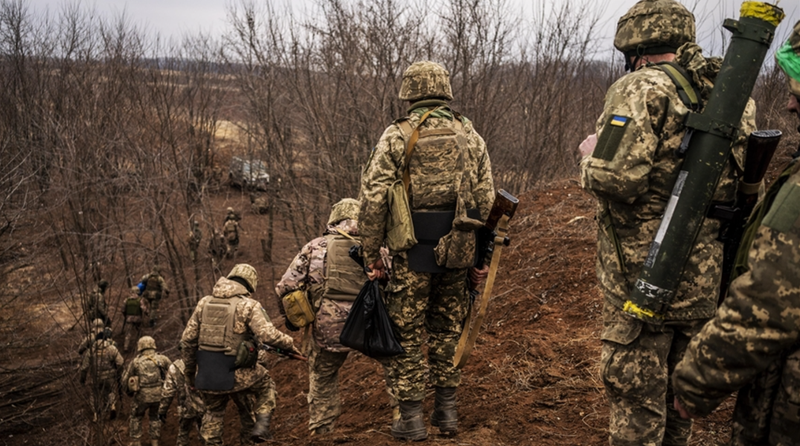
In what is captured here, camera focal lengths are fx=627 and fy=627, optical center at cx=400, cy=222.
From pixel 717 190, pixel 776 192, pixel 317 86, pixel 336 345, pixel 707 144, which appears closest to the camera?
pixel 776 192

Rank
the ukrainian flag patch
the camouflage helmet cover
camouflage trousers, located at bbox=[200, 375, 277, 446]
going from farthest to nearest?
camouflage trousers, located at bbox=[200, 375, 277, 446] → the camouflage helmet cover → the ukrainian flag patch

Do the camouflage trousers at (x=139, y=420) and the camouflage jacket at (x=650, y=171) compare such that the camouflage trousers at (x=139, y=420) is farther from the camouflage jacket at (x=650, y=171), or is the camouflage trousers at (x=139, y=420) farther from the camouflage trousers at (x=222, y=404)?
the camouflage jacket at (x=650, y=171)

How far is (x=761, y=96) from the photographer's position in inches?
410

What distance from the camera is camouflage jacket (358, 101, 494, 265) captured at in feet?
12.5

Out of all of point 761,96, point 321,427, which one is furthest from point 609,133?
point 761,96

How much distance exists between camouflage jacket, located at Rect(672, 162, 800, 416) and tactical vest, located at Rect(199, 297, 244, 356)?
4.82 m

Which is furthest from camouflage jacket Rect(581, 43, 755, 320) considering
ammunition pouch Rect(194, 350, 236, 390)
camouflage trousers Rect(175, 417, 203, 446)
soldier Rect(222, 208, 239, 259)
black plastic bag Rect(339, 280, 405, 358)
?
soldier Rect(222, 208, 239, 259)

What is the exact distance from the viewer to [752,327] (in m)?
1.74

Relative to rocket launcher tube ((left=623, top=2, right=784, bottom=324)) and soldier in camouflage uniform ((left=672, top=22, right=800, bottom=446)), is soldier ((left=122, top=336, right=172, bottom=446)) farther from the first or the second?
soldier in camouflage uniform ((left=672, top=22, right=800, bottom=446))

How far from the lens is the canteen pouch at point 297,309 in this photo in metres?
5.16

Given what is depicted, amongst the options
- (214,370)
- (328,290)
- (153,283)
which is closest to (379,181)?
(328,290)

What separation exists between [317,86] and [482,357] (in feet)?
32.7

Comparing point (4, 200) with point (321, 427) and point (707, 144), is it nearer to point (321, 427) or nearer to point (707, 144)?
point (321, 427)

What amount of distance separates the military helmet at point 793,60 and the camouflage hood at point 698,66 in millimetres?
792
